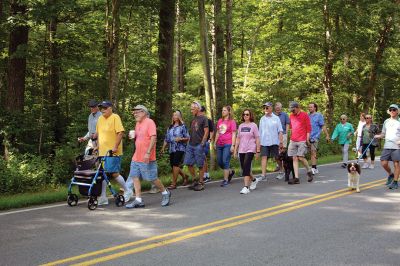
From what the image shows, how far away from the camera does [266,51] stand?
92.6 ft

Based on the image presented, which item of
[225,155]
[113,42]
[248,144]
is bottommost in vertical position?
[225,155]

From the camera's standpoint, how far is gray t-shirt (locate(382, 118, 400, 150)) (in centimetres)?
1079

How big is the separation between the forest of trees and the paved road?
15.8ft

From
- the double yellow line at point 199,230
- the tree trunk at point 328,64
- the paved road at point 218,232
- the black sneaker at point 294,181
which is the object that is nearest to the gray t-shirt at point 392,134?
the paved road at point 218,232

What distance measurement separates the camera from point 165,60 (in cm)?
1683

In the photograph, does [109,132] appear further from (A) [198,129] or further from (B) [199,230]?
(B) [199,230]

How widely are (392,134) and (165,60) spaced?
29.7 ft

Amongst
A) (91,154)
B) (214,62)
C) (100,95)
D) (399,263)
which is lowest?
(399,263)

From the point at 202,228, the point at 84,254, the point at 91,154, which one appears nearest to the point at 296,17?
the point at 91,154

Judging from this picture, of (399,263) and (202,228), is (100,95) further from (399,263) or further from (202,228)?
(399,263)

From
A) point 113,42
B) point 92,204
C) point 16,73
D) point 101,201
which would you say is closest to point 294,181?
point 101,201

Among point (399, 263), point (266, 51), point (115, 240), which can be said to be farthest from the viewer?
point (266, 51)

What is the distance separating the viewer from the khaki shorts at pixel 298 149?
39.1 ft

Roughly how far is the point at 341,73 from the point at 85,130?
18980 millimetres
